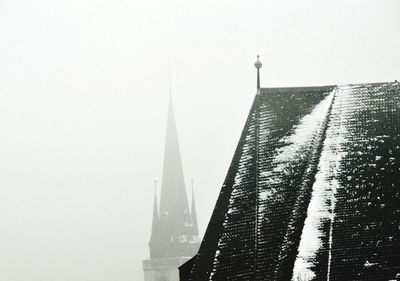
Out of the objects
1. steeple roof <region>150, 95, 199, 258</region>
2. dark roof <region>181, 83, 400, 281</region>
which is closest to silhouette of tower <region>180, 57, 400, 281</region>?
dark roof <region>181, 83, 400, 281</region>

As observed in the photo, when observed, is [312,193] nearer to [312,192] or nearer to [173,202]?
[312,192]

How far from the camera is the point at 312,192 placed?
19.5 metres

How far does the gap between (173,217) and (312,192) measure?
7139cm

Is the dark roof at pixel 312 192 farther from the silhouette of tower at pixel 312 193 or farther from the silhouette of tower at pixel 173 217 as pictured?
the silhouette of tower at pixel 173 217

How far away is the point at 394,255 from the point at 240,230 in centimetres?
360

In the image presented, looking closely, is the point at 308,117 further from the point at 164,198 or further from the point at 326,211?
the point at 164,198

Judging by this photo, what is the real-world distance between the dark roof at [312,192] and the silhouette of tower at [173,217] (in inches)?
2638

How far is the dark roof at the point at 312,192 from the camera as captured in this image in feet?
59.7

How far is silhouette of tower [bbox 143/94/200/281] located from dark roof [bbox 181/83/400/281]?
6701cm

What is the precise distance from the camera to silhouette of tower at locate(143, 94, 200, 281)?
3524 inches

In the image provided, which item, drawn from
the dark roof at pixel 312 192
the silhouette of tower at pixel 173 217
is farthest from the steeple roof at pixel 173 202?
the dark roof at pixel 312 192

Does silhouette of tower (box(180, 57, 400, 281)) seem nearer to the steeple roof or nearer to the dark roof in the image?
the dark roof

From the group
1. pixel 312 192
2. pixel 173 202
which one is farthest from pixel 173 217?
pixel 312 192

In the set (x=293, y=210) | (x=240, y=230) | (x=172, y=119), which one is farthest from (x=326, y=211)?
(x=172, y=119)
